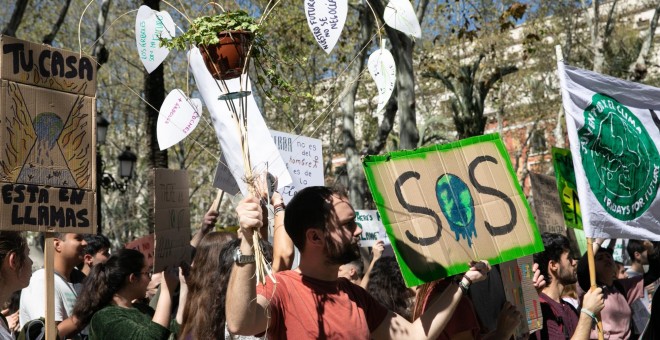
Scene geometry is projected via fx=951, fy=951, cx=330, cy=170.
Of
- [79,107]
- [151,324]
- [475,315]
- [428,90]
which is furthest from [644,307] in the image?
[428,90]

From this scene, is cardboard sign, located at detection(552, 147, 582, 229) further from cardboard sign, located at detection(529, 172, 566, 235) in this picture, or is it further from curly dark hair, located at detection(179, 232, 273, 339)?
curly dark hair, located at detection(179, 232, 273, 339)

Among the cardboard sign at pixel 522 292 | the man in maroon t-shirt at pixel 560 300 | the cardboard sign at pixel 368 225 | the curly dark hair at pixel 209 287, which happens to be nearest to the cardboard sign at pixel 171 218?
the curly dark hair at pixel 209 287

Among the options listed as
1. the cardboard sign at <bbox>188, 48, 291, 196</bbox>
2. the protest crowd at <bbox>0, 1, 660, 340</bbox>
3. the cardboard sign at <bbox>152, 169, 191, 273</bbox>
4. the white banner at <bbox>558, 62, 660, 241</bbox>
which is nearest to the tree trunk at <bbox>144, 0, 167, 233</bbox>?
the protest crowd at <bbox>0, 1, 660, 340</bbox>

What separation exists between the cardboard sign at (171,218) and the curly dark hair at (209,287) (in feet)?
1.75

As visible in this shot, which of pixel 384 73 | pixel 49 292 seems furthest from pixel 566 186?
pixel 49 292

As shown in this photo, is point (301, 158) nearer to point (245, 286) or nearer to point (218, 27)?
point (218, 27)

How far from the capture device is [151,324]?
5.12m

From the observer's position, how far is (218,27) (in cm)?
401

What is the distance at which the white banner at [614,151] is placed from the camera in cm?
593

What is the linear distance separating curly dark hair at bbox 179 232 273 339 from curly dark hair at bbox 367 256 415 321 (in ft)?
4.68

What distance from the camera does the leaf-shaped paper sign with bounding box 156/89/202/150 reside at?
5652 millimetres

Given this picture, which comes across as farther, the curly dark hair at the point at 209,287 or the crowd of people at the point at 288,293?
the curly dark hair at the point at 209,287

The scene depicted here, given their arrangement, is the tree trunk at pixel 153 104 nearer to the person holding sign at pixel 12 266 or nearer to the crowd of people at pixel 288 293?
the crowd of people at pixel 288 293

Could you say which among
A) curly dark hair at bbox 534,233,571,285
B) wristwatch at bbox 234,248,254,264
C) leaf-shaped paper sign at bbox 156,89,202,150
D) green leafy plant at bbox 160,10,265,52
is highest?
green leafy plant at bbox 160,10,265,52
